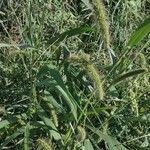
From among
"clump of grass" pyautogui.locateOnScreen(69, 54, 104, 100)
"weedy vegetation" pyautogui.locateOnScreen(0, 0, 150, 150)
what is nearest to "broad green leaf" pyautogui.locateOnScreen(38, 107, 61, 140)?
"weedy vegetation" pyautogui.locateOnScreen(0, 0, 150, 150)

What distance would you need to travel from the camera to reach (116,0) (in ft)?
10.2

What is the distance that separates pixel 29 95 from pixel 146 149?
56cm

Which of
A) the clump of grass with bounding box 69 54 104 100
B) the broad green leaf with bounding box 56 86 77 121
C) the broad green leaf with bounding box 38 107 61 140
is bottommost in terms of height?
the broad green leaf with bounding box 38 107 61 140

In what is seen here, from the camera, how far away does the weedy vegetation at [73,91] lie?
1658 mm

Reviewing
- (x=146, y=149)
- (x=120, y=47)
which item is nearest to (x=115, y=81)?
(x=146, y=149)

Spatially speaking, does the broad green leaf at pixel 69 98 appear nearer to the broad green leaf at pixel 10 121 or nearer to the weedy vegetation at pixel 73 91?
the weedy vegetation at pixel 73 91

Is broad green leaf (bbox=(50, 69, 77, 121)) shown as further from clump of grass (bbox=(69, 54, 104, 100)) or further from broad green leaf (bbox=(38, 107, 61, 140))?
clump of grass (bbox=(69, 54, 104, 100))

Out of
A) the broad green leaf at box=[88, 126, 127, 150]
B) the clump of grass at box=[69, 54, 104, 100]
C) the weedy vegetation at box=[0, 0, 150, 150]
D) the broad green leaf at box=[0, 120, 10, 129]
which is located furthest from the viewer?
the broad green leaf at box=[0, 120, 10, 129]

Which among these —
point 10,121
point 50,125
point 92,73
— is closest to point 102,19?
point 92,73

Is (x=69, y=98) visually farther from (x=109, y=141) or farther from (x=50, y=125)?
(x=109, y=141)

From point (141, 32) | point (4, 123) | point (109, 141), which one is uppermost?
point (141, 32)

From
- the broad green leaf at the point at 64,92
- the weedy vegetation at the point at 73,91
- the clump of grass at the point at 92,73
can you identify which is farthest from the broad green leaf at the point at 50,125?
the clump of grass at the point at 92,73

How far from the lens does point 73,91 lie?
6.57 ft

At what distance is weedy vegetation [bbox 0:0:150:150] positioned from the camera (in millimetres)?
1658
